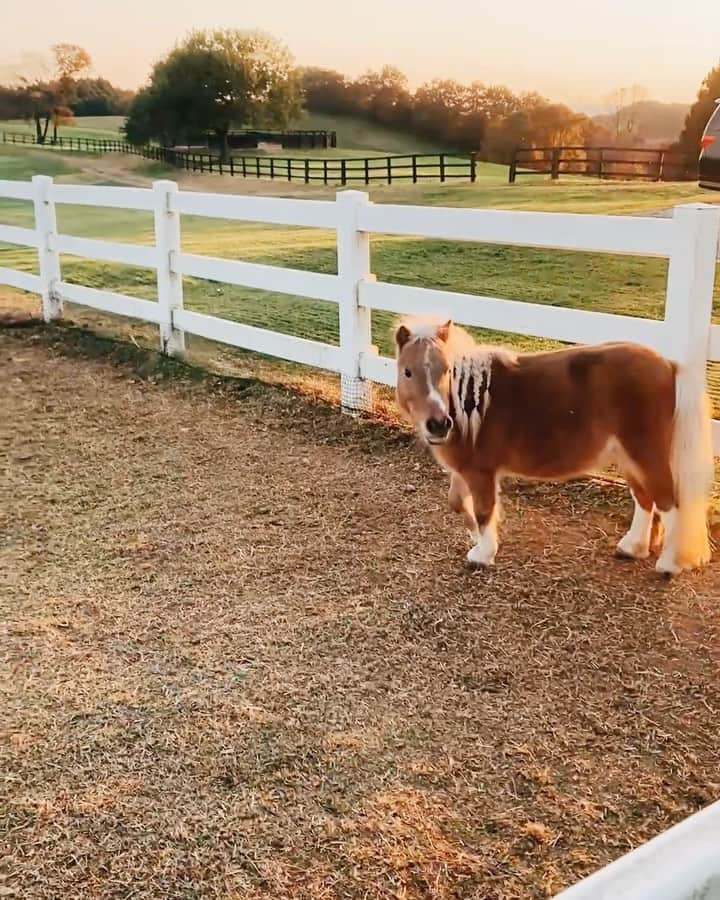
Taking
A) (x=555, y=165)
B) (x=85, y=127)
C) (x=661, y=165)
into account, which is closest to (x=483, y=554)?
(x=85, y=127)

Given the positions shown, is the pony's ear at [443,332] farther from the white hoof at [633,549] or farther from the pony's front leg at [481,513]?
the white hoof at [633,549]

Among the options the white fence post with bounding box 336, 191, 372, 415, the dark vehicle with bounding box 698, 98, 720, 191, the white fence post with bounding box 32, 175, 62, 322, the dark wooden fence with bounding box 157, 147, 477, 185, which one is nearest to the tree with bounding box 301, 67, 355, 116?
the dark wooden fence with bounding box 157, 147, 477, 185

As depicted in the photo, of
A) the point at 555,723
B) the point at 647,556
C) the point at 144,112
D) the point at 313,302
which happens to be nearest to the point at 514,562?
the point at 647,556

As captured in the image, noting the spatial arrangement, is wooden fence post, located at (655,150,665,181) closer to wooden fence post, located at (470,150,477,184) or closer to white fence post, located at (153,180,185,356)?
wooden fence post, located at (470,150,477,184)

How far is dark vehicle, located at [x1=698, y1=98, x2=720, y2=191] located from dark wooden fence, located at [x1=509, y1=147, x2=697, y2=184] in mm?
12569

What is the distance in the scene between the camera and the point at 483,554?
3.45 metres

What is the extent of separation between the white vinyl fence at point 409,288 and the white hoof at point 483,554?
1.07 meters

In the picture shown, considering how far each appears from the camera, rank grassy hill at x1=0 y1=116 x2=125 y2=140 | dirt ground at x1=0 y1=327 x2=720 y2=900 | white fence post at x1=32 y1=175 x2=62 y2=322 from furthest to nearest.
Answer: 1. grassy hill at x1=0 y1=116 x2=125 y2=140
2. white fence post at x1=32 y1=175 x2=62 y2=322
3. dirt ground at x1=0 y1=327 x2=720 y2=900

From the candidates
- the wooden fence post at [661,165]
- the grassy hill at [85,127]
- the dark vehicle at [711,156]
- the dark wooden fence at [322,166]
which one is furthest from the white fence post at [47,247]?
the wooden fence post at [661,165]

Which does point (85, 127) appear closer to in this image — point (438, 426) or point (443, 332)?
point (443, 332)

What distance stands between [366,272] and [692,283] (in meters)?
1.98

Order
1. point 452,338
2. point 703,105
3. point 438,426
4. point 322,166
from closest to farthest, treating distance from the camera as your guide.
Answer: point 438,426 → point 452,338 → point 703,105 → point 322,166

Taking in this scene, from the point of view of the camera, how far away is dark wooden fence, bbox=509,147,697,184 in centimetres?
2038

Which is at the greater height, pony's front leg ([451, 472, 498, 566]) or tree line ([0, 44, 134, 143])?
tree line ([0, 44, 134, 143])
